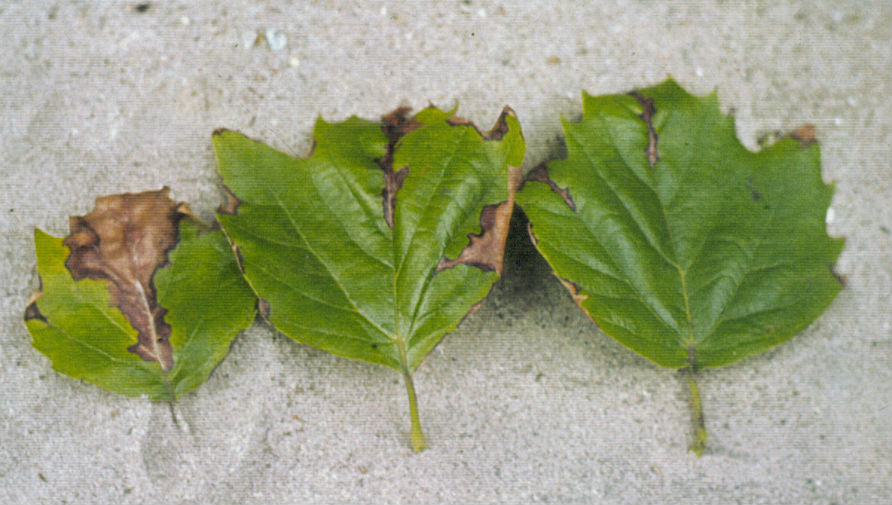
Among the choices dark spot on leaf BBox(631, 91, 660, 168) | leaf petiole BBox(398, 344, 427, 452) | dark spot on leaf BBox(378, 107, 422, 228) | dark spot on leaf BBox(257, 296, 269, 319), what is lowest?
leaf petiole BBox(398, 344, 427, 452)

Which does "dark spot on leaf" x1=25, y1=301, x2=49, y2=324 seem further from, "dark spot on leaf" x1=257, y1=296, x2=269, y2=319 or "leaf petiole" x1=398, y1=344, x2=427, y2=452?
"leaf petiole" x1=398, y1=344, x2=427, y2=452

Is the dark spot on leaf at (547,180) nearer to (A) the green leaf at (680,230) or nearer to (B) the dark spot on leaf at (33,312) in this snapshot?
(A) the green leaf at (680,230)

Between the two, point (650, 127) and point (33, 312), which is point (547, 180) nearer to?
point (650, 127)

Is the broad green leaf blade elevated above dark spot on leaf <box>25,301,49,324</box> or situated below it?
above

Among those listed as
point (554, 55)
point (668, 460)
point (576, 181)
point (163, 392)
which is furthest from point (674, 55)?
point (163, 392)

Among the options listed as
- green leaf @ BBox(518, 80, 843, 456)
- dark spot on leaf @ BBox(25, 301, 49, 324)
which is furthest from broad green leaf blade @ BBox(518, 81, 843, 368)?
dark spot on leaf @ BBox(25, 301, 49, 324)

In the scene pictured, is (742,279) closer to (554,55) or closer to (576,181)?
(576,181)

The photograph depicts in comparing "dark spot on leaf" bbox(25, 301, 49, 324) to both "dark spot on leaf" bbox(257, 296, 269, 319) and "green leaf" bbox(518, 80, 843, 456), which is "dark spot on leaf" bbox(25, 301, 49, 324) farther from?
"green leaf" bbox(518, 80, 843, 456)
